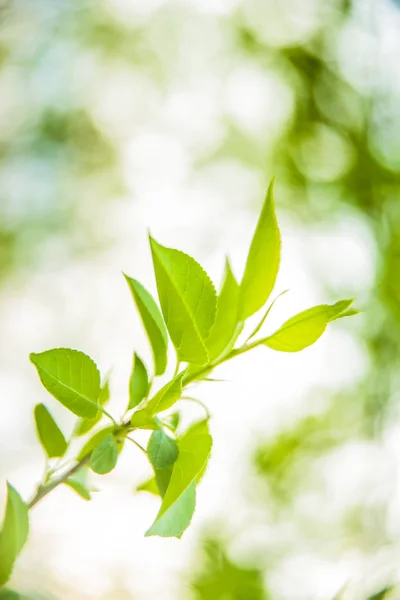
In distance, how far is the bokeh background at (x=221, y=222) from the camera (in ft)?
4.47

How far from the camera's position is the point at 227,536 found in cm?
131

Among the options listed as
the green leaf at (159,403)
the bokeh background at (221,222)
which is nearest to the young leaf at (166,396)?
the green leaf at (159,403)

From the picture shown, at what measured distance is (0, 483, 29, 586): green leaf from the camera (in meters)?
0.16

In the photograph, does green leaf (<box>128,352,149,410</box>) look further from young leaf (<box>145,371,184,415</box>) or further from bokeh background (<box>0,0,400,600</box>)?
bokeh background (<box>0,0,400,600</box>)

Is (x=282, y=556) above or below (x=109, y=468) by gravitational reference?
above

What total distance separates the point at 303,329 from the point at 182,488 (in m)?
0.08

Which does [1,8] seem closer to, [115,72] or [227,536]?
[115,72]

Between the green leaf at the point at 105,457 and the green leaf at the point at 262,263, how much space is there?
7cm

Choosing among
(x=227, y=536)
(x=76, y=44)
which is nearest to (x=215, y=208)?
(x=76, y=44)

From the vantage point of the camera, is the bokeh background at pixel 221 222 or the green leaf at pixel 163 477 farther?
the bokeh background at pixel 221 222

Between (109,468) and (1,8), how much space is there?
79.8 inches

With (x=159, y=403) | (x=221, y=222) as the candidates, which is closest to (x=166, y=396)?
(x=159, y=403)

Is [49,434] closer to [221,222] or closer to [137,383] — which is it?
[137,383]

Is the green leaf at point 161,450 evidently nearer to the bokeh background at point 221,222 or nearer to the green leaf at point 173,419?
the green leaf at point 173,419
